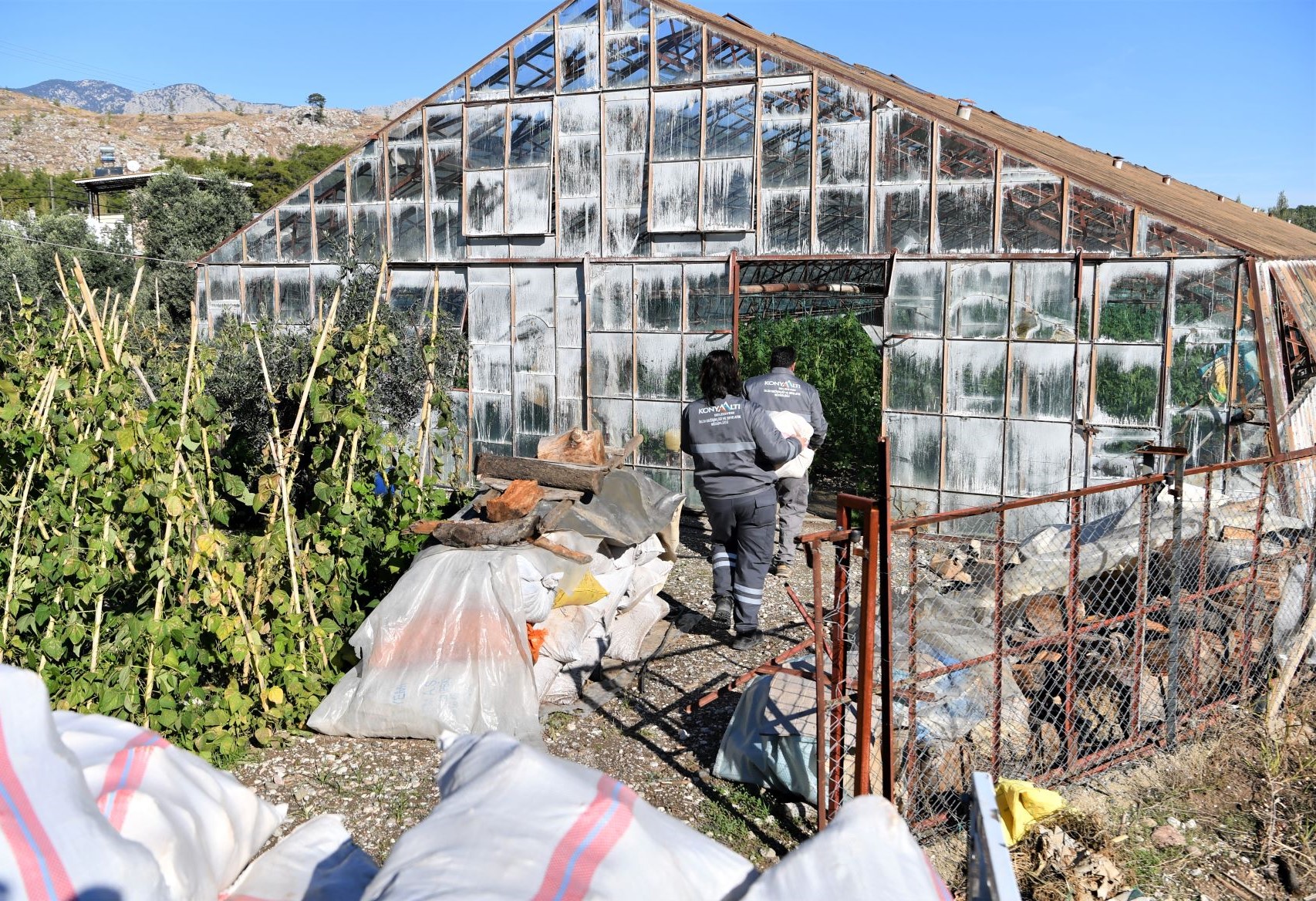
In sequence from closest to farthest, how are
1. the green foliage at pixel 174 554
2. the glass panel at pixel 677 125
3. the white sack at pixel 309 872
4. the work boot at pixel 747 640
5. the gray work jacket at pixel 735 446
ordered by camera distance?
the white sack at pixel 309 872 < the green foliage at pixel 174 554 < the gray work jacket at pixel 735 446 < the work boot at pixel 747 640 < the glass panel at pixel 677 125

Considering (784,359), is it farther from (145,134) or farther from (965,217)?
(145,134)

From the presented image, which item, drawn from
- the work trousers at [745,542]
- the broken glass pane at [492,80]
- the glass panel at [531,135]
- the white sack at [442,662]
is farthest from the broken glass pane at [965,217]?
the white sack at [442,662]

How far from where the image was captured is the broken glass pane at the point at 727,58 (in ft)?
32.6

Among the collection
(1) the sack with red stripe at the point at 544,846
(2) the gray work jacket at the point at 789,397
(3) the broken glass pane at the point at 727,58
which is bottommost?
(1) the sack with red stripe at the point at 544,846

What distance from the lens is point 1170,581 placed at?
201 inches

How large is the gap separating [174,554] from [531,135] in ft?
24.5

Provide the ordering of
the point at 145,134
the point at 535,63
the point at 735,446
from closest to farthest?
the point at 735,446 → the point at 535,63 → the point at 145,134

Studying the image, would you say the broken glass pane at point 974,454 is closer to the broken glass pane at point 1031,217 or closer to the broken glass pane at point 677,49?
the broken glass pane at point 1031,217

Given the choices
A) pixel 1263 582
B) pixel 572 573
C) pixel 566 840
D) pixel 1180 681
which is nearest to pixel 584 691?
pixel 572 573

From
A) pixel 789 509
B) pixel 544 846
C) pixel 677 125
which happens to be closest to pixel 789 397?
pixel 789 509

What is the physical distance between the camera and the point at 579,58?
10758mm

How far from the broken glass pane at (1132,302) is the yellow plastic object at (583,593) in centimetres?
545

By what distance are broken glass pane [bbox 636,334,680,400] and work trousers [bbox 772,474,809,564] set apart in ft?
8.81

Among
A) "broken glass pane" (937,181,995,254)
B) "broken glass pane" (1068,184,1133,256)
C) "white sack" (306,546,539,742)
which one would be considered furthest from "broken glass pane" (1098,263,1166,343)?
"white sack" (306,546,539,742)
